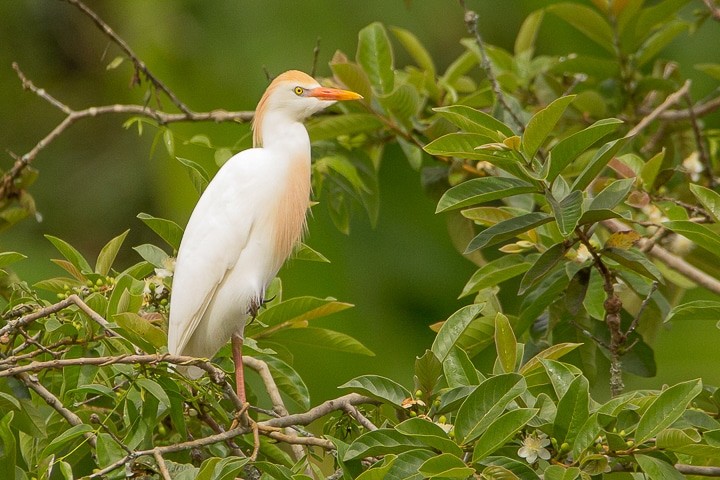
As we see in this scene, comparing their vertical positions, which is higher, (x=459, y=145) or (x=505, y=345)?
(x=459, y=145)

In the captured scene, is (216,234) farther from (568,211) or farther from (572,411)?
(572,411)

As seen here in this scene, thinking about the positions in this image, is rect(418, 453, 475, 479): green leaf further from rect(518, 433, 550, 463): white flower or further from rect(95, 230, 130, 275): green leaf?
rect(95, 230, 130, 275): green leaf

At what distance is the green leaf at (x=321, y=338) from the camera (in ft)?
7.61

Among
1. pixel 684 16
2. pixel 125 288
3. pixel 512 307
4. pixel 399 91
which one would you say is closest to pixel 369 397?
pixel 125 288

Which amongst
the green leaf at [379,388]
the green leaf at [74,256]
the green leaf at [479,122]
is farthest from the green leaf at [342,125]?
the green leaf at [379,388]

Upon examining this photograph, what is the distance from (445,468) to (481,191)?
57 centimetres

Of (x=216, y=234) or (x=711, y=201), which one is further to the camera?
(x=216, y=234)

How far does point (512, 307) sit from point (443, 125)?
1372 millimetres

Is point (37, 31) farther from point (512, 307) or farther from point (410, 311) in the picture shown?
point (512, 307)

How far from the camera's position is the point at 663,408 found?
1.58 metres

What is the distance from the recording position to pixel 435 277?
190 inches

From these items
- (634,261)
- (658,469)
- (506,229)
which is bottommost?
(658,469)

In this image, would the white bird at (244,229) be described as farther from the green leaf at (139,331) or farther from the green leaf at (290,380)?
the green leaf at (139,331)

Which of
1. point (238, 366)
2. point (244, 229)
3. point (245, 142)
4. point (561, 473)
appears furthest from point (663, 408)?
point (245, 142)
